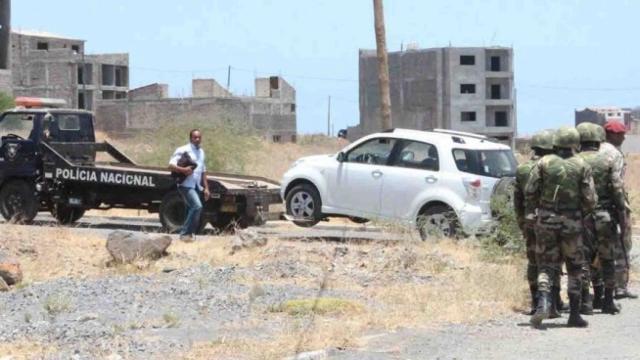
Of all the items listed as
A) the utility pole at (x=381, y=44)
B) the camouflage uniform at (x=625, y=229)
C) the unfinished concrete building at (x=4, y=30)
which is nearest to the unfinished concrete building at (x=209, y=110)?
the utility pole at (x=381, y=44)

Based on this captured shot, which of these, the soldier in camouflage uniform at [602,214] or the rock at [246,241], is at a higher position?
the soldier in camouflage uniform at [602,214]

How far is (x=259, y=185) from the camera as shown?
19109 millimetres

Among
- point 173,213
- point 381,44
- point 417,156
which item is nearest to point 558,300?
point 417,156

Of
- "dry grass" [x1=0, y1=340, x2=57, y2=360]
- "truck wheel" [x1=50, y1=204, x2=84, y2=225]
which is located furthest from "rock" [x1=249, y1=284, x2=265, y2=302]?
"truck wheel" [x1=50, y1=204, x2=84, y2=225]

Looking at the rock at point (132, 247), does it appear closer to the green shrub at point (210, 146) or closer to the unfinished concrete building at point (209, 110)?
the green shrub at point (210, 146)

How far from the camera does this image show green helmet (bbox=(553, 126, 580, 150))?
999cm

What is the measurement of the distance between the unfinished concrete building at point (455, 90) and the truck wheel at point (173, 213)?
70214 mm

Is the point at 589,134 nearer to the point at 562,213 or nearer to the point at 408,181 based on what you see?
the point at 562,213

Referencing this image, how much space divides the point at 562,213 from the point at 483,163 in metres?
6.75

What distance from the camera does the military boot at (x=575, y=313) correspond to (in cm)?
995

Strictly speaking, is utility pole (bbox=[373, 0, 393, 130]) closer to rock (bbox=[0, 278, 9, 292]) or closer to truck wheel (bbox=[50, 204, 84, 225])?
truck wheel (bbox=[50, 204, 84, 225])

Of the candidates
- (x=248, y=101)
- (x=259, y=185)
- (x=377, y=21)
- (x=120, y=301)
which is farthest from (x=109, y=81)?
(x=120, y=301)

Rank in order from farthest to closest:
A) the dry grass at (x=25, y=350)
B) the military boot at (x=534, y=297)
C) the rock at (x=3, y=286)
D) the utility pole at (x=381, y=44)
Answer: the utility pole at (x=381, y=44)
the rock at (x=3, y=286)
the military boot at (x=534, y=297)
the dry grass at (x=25, y=350)

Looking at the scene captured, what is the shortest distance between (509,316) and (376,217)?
6.67 metres
